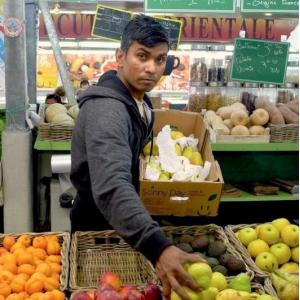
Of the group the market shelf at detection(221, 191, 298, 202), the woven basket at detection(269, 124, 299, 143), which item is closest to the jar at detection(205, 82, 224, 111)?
the woven basket at detection(269, 124, 299, 143)

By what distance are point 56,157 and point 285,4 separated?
293 cm

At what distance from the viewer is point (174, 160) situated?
9.62ft

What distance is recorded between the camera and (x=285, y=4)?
5020 millimetres

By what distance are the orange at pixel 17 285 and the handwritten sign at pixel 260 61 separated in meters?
3.08

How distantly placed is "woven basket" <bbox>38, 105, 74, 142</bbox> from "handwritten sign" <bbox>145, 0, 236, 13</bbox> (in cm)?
168

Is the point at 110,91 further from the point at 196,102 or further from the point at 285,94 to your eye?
the point at 285,94

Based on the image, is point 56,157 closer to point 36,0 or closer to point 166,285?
point 36,0

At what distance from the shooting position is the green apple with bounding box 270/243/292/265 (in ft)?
7.82

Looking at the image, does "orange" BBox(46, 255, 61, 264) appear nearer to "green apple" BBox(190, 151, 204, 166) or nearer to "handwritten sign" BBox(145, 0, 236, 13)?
"green apple" BBox(190, 151, 204, 166)

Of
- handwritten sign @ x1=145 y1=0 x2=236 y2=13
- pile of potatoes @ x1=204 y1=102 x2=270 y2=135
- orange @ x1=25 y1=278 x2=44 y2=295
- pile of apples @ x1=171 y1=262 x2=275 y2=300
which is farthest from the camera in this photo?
handwritten sign @ x1=145 y1=0 x2=236 y2=13

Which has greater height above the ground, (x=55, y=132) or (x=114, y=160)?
(x=114, y=160)

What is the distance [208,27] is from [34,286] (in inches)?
223

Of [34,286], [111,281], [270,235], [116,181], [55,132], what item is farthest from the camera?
[55,132]

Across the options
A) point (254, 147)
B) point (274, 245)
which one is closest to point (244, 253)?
point (274, 245)
